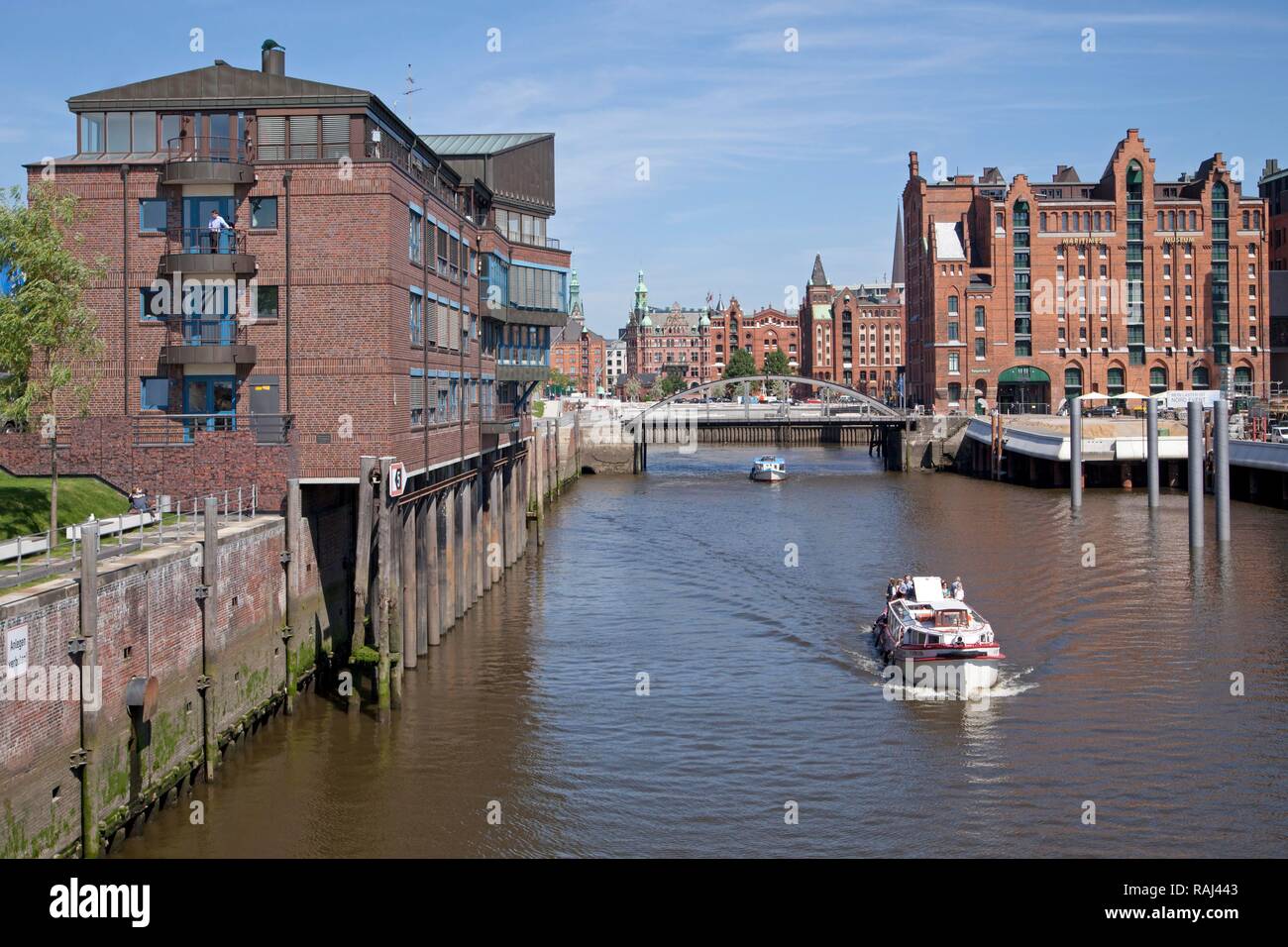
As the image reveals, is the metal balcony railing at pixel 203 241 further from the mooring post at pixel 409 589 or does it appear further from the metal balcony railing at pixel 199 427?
the mooring post at pixel 409 589

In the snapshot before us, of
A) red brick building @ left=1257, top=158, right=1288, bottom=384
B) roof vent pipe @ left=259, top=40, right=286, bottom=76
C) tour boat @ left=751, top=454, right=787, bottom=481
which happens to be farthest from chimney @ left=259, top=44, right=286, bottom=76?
red brick building @ left=1257, top=158, right=1288, bottom=384

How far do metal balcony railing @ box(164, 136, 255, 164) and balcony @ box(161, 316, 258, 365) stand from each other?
13.6 ft

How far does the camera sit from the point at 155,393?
3306cm

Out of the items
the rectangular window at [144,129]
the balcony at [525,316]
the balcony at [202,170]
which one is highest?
the rectangular window at [144,129]

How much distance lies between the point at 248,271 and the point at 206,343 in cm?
216

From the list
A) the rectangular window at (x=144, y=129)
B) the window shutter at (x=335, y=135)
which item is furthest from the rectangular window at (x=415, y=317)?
the rectangular window at (x=144, y=129)

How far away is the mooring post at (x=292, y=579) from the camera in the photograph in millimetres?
29750

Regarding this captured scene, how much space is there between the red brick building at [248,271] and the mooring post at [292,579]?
0.65 m

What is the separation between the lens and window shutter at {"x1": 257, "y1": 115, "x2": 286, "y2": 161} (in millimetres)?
34031

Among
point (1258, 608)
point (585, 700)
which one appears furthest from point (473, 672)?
point (1258, 608)

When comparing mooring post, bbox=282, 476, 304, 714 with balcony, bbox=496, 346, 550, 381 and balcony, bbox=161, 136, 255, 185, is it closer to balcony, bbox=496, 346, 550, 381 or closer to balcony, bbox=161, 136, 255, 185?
balcony, bbox=161, 136, 255, 185

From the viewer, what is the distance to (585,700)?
105 ft

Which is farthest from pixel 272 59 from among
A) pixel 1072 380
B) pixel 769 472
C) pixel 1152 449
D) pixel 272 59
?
pixel 1072 380

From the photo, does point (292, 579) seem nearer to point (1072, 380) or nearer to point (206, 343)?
point (206, 343)
